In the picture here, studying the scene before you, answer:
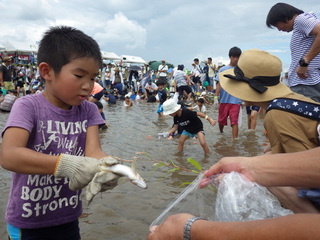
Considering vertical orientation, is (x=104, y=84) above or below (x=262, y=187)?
below

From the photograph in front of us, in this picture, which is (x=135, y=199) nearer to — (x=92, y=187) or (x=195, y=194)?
(x=195, y=194)

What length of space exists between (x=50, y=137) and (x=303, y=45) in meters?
2.87

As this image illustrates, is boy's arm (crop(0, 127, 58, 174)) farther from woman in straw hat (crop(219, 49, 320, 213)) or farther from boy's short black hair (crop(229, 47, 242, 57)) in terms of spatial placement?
boy's short black hair (crop(229, 47, 242, 57))

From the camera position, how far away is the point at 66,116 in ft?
5.65

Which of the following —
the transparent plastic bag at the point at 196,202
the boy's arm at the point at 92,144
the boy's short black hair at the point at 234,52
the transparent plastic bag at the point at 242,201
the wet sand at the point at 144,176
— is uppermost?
the boy's short black hair at the point at 234,52

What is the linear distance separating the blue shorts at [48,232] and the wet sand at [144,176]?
0.76 m

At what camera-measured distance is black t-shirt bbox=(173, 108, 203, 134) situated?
5.69 meters

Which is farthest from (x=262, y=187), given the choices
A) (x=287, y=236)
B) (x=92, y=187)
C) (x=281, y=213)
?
(x=92, y=187)

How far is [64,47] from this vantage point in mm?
1593

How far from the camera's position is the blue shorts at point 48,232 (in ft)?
5.29

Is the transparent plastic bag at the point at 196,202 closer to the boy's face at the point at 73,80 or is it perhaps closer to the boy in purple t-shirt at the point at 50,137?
the boy in purple t-shirt at the point at 50,137

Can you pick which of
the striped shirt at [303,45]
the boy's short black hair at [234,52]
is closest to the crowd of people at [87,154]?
the striped shirt at [303,45]

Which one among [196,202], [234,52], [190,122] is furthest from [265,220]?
[234,52]

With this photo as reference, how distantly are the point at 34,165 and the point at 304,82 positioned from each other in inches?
116
